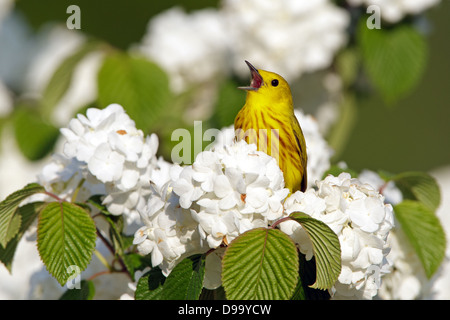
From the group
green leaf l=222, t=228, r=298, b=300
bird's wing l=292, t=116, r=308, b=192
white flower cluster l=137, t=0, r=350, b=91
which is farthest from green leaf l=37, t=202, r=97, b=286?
white flower cluster l=137, t=0, r=350, b=91

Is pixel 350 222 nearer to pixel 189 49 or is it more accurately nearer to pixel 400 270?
pixel 400 270

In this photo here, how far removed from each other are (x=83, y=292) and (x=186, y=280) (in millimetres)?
393

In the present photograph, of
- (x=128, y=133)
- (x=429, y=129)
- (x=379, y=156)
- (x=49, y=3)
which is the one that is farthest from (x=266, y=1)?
(x=429, y=129)

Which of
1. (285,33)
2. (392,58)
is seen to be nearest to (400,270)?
(392,58)

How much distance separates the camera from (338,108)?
293cm

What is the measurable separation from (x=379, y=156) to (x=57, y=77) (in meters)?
5.51

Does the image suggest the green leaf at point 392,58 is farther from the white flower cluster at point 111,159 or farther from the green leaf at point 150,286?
the green leaf at point 150,286

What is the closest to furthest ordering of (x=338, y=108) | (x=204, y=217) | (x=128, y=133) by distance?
(x=204, y=217) < (x=128, y=133) < (x=338, y=108)

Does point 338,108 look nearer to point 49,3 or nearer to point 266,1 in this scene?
point 266,1

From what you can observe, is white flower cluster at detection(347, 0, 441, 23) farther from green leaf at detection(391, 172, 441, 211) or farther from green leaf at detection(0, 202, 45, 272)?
green leaf at detection(0, 202, 45, 272)

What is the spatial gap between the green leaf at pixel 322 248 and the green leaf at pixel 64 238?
1.53 feet

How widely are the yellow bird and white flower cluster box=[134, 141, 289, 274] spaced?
354 mm

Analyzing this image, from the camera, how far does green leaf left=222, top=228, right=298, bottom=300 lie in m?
1.20

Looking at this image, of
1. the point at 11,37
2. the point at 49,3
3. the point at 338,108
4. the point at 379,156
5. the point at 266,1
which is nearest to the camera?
the point at 266,1
